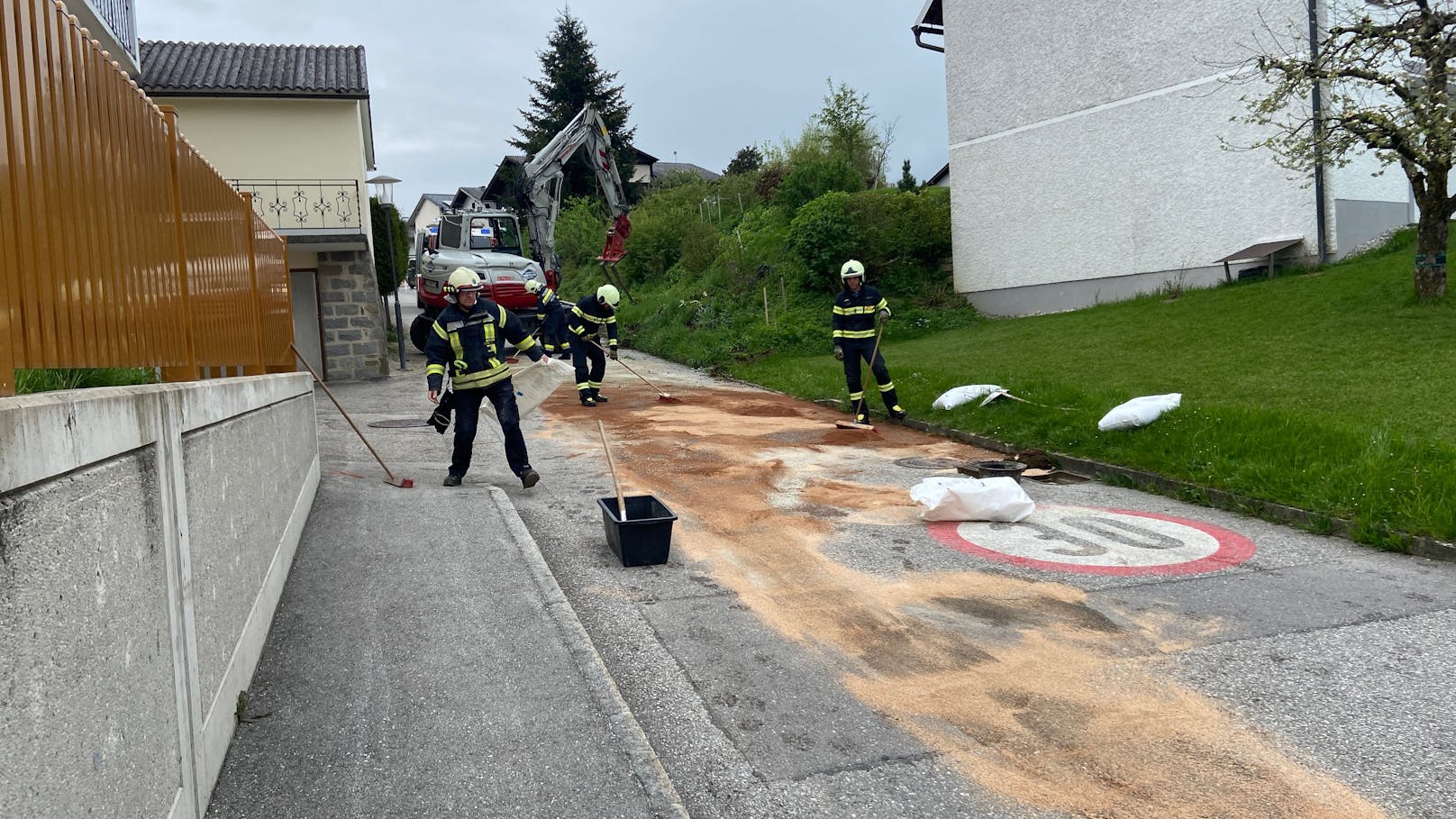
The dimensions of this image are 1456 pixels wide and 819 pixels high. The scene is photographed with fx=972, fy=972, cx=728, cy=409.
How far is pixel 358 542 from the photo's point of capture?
657 centimetres

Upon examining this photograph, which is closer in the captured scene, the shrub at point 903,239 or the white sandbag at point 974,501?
the white sandbag at point 974,501

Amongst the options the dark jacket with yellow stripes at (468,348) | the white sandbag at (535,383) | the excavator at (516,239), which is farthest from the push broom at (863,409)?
the excavator at (516,239)

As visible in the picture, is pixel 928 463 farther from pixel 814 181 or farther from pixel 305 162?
pixel 814 181

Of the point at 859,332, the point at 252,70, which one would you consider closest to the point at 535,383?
the point at 859,332

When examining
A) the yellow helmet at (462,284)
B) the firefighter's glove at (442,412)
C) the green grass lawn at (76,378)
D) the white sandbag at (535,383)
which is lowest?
the firefighter's glove at (442,412)

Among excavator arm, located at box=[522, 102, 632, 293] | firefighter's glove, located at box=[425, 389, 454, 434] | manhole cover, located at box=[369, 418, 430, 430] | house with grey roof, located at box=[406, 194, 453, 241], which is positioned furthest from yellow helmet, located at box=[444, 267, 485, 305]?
house with grey roof, located at box=[406, 194, 453, 241]

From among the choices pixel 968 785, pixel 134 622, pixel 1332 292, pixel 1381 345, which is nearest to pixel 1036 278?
pixel 1332 292

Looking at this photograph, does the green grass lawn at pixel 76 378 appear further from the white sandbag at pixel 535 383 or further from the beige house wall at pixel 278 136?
the beige house wall at pixel 278 136

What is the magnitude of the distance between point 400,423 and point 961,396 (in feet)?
25.1

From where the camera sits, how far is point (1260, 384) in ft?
35.2

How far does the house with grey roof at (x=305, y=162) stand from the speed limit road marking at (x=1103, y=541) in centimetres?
1499

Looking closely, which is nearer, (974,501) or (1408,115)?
(974,501)

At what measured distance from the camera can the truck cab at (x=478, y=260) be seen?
64.3 ft

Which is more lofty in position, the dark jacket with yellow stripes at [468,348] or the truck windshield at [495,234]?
the truck windshield at [495,234]
